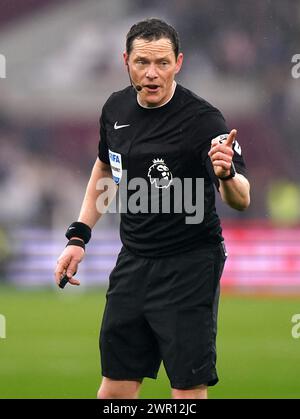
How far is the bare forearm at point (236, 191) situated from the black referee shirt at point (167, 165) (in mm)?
228

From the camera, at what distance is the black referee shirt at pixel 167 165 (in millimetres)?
4703

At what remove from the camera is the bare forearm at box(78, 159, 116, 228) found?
531cm

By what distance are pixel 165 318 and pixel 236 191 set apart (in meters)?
0.74

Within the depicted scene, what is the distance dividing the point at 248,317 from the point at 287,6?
33.0 feet

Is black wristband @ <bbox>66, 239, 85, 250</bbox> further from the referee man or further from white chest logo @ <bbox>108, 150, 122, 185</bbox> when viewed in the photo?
white chest logo @ <bbox>108, 150, 122, 185</bbox>

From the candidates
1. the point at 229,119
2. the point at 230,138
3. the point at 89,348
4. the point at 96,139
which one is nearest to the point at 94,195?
the point at 230,138

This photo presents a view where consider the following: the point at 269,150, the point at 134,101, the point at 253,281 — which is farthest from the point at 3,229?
the point at 134,101

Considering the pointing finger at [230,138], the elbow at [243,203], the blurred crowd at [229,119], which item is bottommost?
the elbow at [243,203]

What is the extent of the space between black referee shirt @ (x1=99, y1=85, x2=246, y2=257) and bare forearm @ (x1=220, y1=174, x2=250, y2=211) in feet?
0.75

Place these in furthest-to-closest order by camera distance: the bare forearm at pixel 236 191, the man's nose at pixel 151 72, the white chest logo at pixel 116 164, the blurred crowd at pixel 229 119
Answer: the blurred crowd at pixel 229 119 < the white chest logo at pixel 116 164 < the man's nose at pixel 151 72 < the bare forearm at pixel 236 191

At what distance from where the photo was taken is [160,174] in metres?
4.75

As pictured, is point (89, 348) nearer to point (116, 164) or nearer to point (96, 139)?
point (116, 164)

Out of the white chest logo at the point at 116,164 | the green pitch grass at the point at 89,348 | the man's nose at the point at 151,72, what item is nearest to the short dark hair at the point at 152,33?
the man's nose at the point at 151,72

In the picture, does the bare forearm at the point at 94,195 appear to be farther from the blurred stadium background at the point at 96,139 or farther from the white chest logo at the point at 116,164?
the blurred stadium background at the point at 96,139
